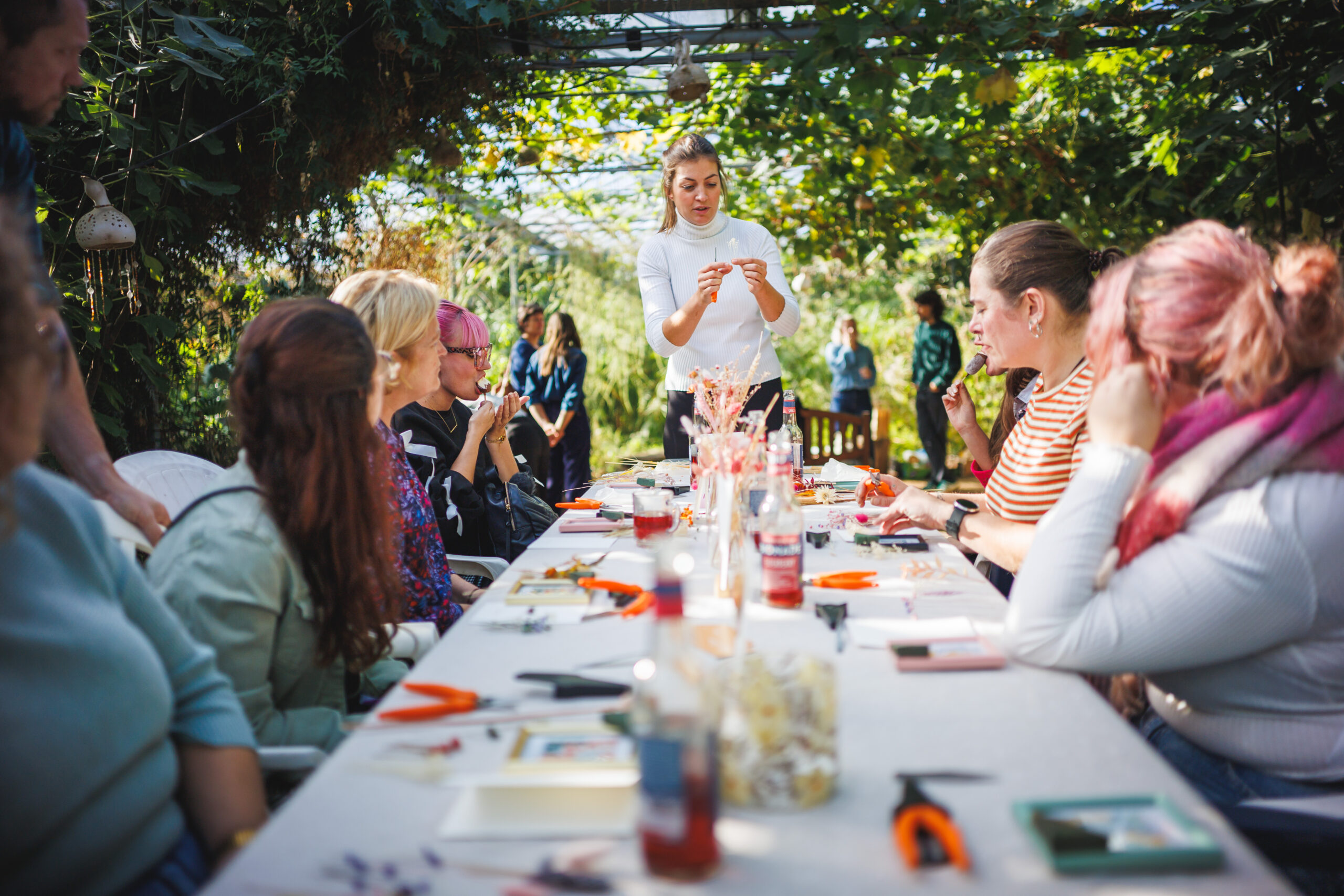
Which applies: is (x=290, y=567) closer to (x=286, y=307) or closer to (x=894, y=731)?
(x=286, y=307)

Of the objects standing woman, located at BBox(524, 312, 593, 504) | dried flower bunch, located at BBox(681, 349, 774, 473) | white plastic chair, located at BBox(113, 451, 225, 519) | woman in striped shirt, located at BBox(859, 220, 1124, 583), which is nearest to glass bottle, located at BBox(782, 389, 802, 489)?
dried flower bunch, located at BBox(681, 349, 774, 473)

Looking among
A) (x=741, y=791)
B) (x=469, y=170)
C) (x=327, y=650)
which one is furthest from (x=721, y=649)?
(x=469, y=170)

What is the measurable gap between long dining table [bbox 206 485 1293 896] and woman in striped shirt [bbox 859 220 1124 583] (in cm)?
56

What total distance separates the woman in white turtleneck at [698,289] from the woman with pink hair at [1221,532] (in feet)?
6.54

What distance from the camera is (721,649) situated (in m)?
1.33

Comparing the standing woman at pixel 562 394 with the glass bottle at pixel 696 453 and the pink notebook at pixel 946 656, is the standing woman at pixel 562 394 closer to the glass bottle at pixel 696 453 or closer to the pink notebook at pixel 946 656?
the glass bottle at pixel 696 453

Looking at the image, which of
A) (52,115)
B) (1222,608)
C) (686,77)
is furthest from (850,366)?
(1222,608)

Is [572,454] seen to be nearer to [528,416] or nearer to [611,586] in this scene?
[528,416]

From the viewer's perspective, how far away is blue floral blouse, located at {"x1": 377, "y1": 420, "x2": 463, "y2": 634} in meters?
2.10

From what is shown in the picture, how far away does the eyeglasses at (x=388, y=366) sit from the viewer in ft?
5.60

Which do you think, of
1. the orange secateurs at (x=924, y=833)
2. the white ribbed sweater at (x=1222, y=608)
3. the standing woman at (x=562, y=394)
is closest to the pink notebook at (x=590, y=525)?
the white ribbed sweater at (x=1222, y=608)

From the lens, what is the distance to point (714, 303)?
3.39 metres

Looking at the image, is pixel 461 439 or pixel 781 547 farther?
pixel 461 439

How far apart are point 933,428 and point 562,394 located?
357cm
